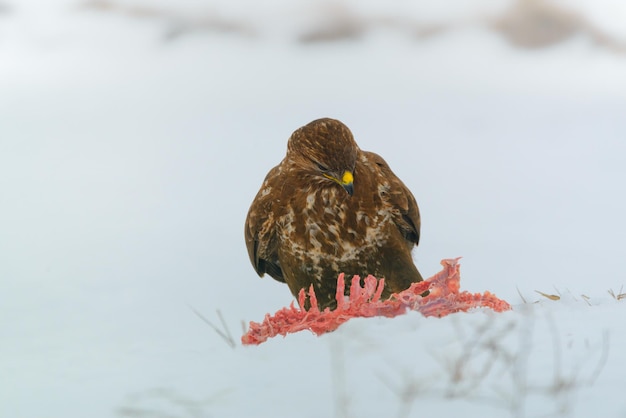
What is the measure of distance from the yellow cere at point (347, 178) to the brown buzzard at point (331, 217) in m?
0.11

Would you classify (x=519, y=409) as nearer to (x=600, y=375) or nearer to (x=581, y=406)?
(x=581, y=406)

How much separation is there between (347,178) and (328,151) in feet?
0.83

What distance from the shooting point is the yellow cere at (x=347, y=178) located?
5.36 m

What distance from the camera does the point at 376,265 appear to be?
5.81 m

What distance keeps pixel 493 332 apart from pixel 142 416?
1524mm

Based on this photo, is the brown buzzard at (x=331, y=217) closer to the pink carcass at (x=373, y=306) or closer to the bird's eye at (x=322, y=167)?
the bird's eye at (x=322, y=167)

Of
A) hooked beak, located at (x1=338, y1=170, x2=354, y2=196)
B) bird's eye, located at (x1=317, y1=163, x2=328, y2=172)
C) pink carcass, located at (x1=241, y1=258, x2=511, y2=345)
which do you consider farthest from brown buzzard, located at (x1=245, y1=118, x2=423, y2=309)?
pink carcass, located at (x1=241, y1=258, x2=511, y2=345)

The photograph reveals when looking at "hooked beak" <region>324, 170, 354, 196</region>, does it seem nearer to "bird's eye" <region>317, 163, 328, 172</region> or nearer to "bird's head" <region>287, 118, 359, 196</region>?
"bird's head" <region>287, 118, 359, 196</region>

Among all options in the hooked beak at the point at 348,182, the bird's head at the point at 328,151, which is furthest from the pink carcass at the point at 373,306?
the bird's head at the point at 328,151

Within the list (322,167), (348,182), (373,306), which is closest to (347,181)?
Answer: (348,182)

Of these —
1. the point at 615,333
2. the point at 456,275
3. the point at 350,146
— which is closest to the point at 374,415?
the point at 615,333

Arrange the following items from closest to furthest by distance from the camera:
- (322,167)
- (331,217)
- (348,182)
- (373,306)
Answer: (373,306)
(348,182)
(322,167)
(331,217)

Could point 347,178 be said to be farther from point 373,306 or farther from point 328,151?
point 373,306

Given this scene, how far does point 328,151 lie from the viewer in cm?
544
